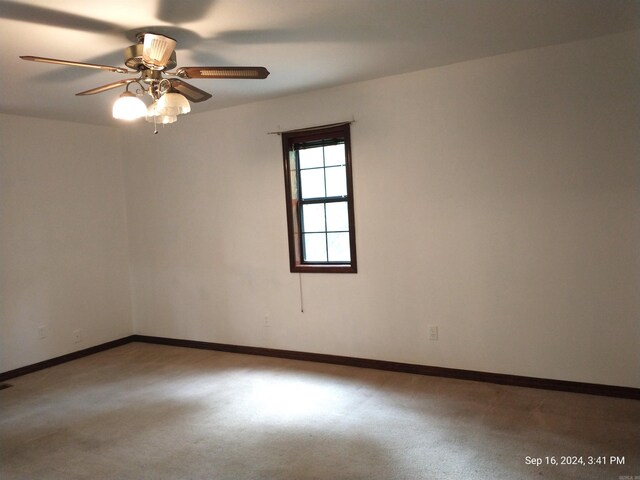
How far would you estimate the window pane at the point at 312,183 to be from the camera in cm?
448

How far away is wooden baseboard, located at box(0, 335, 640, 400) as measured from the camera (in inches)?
134

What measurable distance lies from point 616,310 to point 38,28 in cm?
403

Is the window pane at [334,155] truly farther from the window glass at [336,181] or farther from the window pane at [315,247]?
the window pane at [315,247]

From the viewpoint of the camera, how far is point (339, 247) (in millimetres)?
4438

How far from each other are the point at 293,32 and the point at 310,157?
5.68 feet

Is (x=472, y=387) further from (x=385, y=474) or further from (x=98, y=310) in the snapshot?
(x=98, y=310)

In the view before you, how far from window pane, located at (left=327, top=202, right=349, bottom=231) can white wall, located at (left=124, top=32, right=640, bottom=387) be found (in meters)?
0.18

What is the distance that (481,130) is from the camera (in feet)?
12.1

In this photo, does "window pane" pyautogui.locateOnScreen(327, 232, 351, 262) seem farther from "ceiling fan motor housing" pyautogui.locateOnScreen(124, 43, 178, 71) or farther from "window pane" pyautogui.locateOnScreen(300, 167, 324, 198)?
"ceiling fan motor housing" pyautogui.locateOnScreen(124, 43, 178, 71)

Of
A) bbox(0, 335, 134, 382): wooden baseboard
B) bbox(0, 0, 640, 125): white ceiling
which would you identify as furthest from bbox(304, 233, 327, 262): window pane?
bbox(0, 335, 134, 382): wooden baseboard

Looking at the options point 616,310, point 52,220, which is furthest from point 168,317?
point 616,310

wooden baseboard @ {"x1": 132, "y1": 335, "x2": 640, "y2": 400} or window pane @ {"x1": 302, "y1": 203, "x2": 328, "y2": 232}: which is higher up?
window pane @ {"x1": 302, "y1": 203, "x2": 328, "y2": 232}
